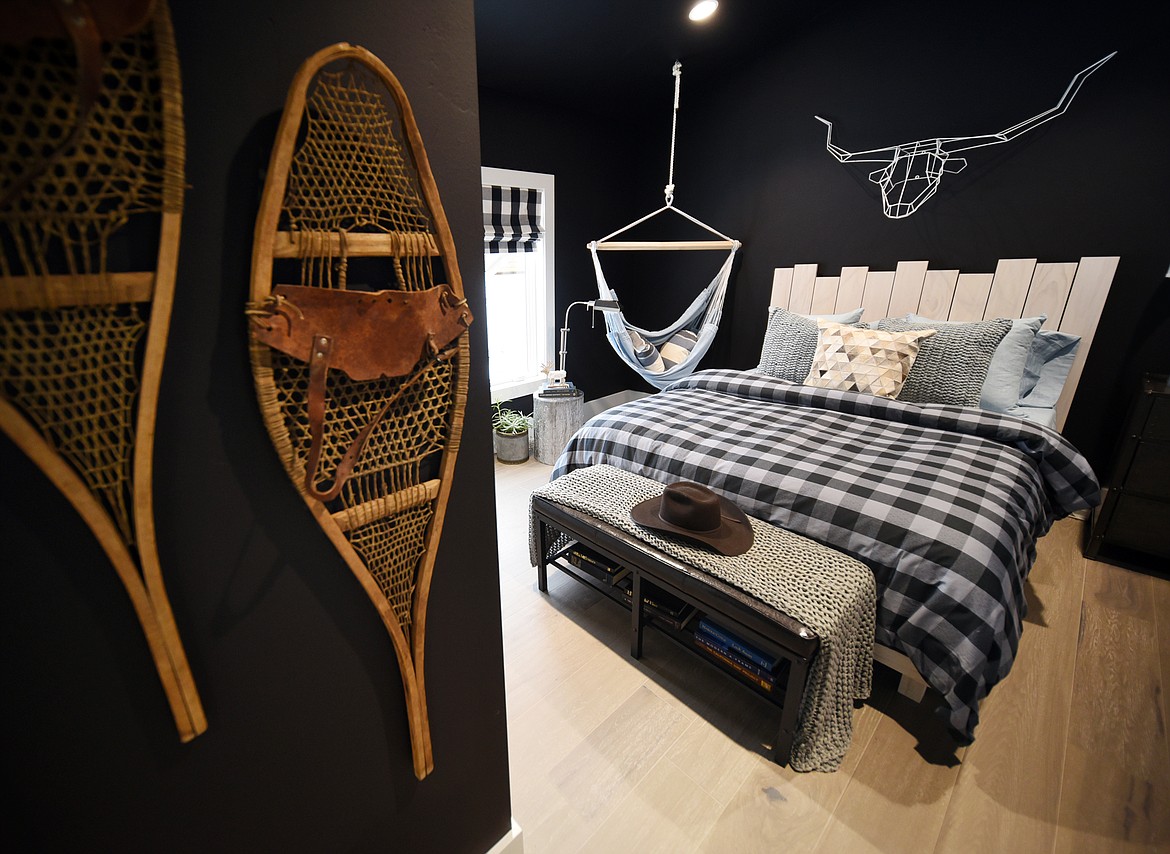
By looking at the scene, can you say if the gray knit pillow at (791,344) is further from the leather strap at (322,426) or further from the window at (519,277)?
the leather strap at (322,426)

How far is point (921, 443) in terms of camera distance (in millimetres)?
1860

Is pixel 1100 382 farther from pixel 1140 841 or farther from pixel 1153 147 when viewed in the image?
pixel 1140 841

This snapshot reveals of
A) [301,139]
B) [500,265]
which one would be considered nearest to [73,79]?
[301,139]

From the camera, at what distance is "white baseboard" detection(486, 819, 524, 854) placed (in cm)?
108

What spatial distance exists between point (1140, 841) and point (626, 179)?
406 cm

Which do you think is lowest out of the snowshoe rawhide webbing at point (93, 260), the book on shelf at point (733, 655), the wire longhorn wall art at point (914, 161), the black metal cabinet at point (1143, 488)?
the book on shelf at point (733, 655)

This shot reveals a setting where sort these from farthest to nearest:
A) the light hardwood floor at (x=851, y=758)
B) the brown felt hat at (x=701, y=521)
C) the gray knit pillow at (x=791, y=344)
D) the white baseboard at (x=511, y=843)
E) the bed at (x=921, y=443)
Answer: the gray knit pillow at (x=791, y=344)
the brown felt hat at (x=701, y=521)
the bed at (x=921, y=443)
the light hardwood floor at (x=851, y=758)
the white baseboard at (x=511, y=843)

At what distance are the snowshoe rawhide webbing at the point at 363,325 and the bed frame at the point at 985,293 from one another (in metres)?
2.90

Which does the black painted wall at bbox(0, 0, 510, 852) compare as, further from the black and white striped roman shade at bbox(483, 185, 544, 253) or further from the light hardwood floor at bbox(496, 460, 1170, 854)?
the black and white striped roman shade at bbox(483, 185, 544, 253)

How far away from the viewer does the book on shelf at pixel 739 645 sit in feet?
4.49

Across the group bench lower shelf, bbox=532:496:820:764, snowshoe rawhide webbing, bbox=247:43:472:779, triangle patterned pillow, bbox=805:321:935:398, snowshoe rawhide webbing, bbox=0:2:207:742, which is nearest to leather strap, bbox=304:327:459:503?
snowshoe rawhide webbing, bbox=247:43:472:779

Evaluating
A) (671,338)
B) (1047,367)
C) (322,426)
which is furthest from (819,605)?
(671,338)

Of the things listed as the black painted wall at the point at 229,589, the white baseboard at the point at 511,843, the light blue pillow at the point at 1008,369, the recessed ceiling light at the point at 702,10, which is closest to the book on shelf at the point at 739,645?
the white baseboard at the point at 511,843

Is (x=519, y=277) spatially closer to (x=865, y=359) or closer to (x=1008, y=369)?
(x=865, y=359)
